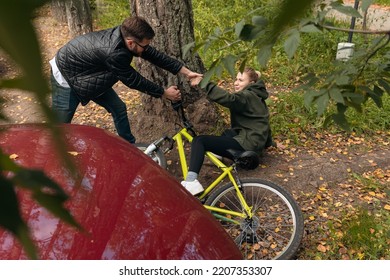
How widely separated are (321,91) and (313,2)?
1414mm

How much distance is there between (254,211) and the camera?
342cm

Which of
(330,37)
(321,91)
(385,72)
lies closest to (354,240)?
(385,72)

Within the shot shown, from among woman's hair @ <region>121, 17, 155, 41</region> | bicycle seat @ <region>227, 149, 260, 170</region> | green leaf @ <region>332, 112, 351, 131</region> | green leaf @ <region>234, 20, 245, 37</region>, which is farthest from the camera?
bicycle seat @ <region>227, 149, 260, 170</region>

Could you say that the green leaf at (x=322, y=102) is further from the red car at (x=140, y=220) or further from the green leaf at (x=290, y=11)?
the green leaf at (x=290, y=11)

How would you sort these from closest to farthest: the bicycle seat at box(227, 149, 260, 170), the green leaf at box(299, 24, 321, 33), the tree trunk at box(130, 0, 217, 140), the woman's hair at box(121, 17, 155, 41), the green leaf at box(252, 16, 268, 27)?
the green leaf at box(252, 16, 268, 27) < the green leaf at box(299, 24, 321, 33) < the woman's hair at box(121, 17, 155, 41) < the bicycle seat at box(227, 149, 260, 170) < the tree trunk at box(130, 0, 217, 140)

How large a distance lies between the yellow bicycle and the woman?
10 centimetres

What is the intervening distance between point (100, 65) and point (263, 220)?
5.75 ft

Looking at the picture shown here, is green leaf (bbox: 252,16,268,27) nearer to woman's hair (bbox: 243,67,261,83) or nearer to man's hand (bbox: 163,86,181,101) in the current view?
man's hand (bbox: 163,86,181,101)

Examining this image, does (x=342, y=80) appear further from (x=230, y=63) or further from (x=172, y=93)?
(x=172, y=93)

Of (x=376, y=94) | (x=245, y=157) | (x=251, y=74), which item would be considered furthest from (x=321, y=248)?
(x=376, y=94)

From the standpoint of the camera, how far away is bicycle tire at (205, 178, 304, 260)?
3.17 metres

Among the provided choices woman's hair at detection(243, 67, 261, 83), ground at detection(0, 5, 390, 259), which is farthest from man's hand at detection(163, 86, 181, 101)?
ground at detection(0, 5, 390, 259)

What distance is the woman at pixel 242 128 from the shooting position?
341 centimetres

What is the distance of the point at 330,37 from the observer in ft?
21.0
